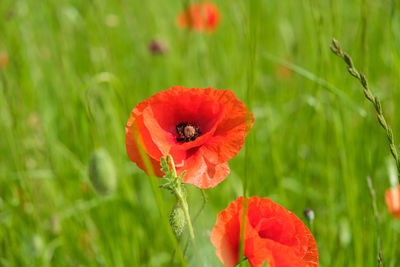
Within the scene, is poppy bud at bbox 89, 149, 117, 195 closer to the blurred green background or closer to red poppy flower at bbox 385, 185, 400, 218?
the blurred green background

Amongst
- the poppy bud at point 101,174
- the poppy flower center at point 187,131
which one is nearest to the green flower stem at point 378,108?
the poppy flower center at point 187,131

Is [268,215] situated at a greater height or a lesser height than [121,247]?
greater

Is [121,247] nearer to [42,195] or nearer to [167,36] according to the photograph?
[42,195]

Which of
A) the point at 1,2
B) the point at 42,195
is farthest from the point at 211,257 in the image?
the point at 1,2

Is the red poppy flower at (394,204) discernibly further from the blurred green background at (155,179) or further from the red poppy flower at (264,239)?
the red poppy flower at (264,239)

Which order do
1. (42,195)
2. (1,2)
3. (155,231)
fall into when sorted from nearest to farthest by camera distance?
(155,231)
(42,195)
(1,2)

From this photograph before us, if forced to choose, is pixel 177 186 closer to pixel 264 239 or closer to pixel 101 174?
pixel 264 239
